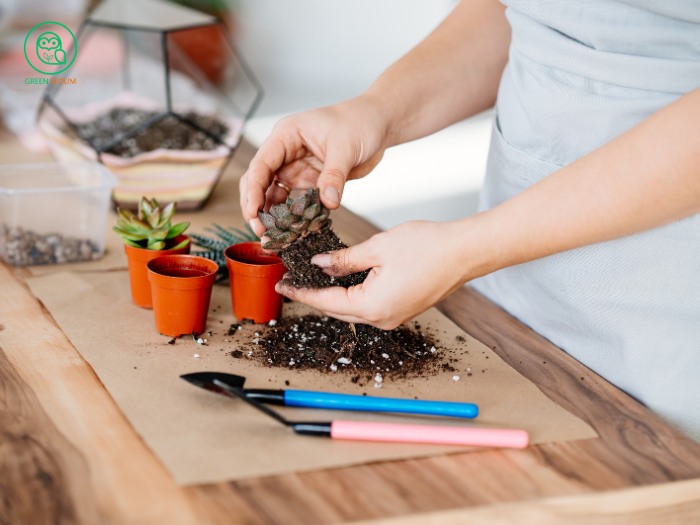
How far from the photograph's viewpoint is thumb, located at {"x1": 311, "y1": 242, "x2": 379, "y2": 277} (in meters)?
1.17

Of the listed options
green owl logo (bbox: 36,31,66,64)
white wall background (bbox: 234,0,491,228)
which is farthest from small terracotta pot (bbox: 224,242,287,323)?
white wall background (bbox: 234,0,491,228)

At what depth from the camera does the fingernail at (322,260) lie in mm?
1211

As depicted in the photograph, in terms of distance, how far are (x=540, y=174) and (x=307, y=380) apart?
0.54 m

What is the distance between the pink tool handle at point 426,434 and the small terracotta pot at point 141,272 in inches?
20.1

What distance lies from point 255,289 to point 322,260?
159mm

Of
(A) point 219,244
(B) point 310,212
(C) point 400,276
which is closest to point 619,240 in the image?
(C) point 400,276

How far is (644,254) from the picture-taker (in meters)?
1.24

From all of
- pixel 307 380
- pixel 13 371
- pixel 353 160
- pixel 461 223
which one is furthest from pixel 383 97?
pixel 13 371

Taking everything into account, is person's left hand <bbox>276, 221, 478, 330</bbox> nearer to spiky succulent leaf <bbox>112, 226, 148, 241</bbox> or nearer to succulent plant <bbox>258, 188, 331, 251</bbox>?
succulent plant <bbox>258, 188, 331, 251</bbox>

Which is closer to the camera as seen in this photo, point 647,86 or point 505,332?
point 647,86

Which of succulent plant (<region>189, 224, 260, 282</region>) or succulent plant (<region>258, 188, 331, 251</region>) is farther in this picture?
succulent plant (<region>189, 224, 260, 282</region>)

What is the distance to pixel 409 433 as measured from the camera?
3.24ft

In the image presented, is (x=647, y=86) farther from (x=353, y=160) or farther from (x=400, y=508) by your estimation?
(x=400, y=508)

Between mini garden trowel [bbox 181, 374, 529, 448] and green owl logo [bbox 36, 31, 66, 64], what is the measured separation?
1.37m
